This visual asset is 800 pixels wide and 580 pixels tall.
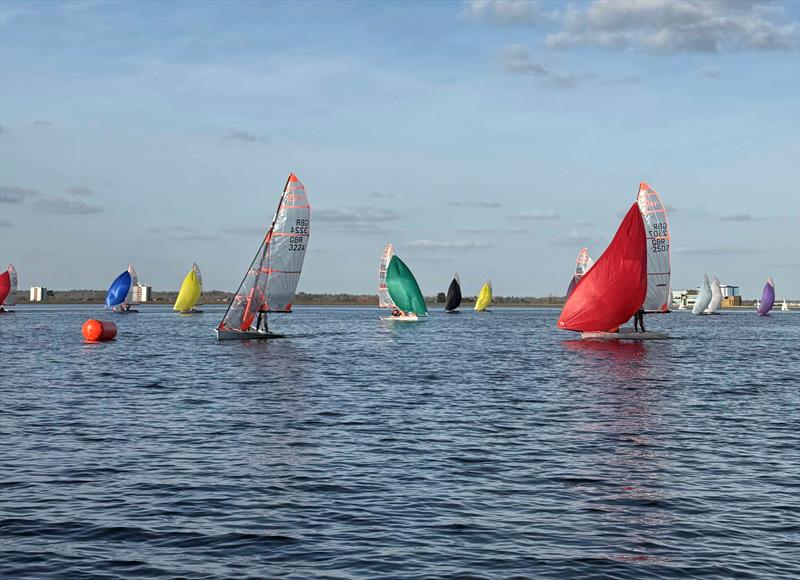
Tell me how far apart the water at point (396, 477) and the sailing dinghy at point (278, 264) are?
23978 millimetres

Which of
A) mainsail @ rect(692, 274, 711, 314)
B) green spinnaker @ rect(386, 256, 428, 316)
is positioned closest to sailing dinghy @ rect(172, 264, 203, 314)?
green spinnaker @ rect(386, 256, 428, 316)

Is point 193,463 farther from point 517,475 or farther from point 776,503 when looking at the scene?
point 776,503

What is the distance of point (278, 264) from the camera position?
7000cm

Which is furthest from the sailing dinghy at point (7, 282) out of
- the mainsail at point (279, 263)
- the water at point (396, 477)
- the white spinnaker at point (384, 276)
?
the water at point (396, 477)

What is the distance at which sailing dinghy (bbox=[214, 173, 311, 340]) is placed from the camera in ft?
227

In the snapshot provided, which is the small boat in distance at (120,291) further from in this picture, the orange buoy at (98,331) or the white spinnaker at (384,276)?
the orange buoy at (98,331)

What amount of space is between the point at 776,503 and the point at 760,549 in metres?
3.61

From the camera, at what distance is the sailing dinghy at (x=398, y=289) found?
11681 centimetres

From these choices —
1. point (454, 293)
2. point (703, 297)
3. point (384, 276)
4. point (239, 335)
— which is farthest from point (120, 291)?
point (703, 297)

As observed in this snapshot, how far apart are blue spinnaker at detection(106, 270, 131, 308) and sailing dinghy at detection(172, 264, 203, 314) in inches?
346

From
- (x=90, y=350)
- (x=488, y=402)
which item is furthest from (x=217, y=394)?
(x=90, y=350)

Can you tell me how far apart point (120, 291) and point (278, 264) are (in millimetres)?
94651

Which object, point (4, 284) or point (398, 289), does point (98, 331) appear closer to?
point (398, 289)

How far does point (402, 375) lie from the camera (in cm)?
4906
